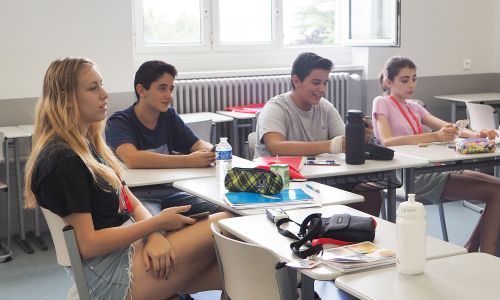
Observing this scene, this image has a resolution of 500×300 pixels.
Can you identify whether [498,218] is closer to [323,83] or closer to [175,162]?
[323,83]

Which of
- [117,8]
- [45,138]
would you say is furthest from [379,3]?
[45,138]

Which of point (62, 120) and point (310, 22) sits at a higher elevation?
point (310, 22)

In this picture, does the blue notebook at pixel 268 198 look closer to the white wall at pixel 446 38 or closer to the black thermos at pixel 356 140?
the black thermos at pixel 356 140

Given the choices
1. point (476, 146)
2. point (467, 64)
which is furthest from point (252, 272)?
point (467, 64)

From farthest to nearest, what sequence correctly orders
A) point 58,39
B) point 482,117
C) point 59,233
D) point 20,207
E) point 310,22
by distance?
point 310,22, point 482,117, point 58,39, point 20,207, point 59,233

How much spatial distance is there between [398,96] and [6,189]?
2505 mm

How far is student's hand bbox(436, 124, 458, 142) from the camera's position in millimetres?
3916

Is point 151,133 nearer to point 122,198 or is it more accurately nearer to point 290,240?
point 122,198

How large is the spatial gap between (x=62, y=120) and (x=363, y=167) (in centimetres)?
149

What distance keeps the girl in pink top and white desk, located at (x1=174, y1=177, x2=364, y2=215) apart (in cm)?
123

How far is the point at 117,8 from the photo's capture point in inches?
202

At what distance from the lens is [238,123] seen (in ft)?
17.9

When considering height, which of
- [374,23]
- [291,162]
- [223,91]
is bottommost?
[291,162]

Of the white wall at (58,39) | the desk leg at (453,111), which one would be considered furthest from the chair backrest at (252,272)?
the desk leg at (453,111)
